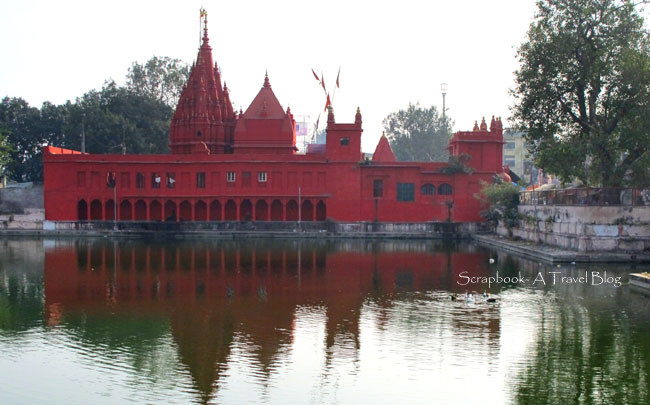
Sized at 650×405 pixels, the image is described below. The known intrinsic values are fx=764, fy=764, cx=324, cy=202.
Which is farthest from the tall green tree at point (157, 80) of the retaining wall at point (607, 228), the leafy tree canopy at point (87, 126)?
the retaining wall at point (607, 228)

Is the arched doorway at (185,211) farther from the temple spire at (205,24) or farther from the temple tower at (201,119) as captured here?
the temple spire at (205,24)

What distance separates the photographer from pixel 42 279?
87.3 ft

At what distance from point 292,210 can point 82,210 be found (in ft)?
45.8

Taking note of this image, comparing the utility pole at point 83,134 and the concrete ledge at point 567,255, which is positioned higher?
the utility pole at point 83,134

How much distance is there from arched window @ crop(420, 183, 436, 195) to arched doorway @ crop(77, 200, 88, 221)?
22111 mm

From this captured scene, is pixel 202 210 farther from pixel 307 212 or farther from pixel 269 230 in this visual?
pixel 307 212

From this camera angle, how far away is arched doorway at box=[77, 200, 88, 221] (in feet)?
165

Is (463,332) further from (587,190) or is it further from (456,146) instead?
(456,146)

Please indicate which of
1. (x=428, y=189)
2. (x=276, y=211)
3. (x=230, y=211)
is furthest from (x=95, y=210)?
(x=428, y=189)

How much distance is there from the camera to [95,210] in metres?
51.1

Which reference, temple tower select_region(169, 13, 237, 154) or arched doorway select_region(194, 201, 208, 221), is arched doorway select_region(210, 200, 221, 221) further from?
temple tower select_region(169, 13, 237, 154)

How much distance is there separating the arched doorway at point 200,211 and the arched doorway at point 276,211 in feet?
14.6

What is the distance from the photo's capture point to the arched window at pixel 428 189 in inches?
1932

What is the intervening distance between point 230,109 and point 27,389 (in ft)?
147
